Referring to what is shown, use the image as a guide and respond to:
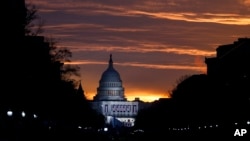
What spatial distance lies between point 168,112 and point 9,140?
14160cm

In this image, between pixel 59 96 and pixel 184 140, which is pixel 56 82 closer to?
pixel 59 96

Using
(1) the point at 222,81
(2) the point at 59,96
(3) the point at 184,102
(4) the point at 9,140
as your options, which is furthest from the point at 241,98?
(4) the point at 9,140

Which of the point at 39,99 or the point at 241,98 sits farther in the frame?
the point at 241,98

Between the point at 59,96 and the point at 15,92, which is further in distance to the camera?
the point at 59,96

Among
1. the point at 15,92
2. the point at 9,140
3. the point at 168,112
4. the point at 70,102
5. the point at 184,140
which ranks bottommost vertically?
the point at 9,140

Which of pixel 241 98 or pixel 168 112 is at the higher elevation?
pixel 168 112

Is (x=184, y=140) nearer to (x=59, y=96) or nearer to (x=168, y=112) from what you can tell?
(x=59, y=96)

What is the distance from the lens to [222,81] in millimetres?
152375

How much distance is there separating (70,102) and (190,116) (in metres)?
20.7

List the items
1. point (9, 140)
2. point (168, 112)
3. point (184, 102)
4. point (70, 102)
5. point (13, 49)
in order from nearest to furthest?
point (9, 140) → point (13, 49) → point (70, 102) → point (184, 102) → point (168, 112)

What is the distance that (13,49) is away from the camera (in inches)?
2896

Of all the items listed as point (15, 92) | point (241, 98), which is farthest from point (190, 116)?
point (15, 92)

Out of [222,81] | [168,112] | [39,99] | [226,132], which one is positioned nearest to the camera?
[39,99]

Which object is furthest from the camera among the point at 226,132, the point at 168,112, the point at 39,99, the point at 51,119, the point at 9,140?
the point at 168,112
